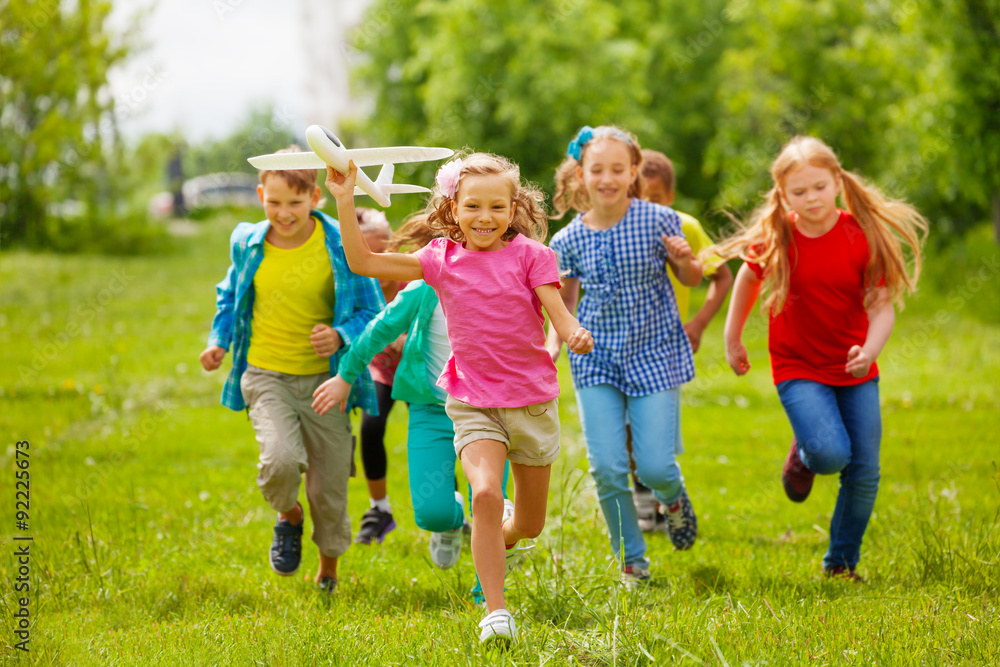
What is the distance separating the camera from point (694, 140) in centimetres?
2653

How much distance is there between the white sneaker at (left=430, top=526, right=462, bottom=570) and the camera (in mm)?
4508

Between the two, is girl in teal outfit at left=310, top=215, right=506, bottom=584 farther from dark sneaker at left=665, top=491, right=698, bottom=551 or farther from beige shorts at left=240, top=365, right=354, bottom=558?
dark sneaker at left=665, top=491, right=698, bottom=551

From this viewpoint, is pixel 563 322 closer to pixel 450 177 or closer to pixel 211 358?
pixel 450 177

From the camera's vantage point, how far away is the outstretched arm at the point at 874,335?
4.45m

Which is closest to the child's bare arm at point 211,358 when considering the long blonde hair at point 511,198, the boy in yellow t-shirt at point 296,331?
the boy in yellow t-shirt at point 296,331

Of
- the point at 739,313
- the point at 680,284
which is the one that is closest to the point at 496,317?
the point at 739,313

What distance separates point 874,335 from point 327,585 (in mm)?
2843

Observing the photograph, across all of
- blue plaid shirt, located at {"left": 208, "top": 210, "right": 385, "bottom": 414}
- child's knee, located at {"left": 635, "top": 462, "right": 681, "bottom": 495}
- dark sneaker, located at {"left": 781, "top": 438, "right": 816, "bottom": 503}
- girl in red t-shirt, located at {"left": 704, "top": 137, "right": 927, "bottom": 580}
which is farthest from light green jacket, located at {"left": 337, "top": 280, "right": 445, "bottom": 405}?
dark sneaker, located at {"left": 781, "top": 438, "right": 816, "bottom": 503}

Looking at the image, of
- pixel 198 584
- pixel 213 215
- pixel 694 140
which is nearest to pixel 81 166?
pixel 213 215

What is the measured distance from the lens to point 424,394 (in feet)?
14.4

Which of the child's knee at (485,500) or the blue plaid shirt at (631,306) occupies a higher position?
the blue plaid shirt at (631,306)

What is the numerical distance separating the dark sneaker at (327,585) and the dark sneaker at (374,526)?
0.83 m

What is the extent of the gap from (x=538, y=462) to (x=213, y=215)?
107ft

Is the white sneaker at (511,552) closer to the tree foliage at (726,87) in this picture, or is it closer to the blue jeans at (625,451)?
the blue jeans at (625,451)
